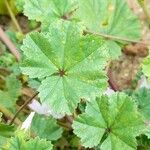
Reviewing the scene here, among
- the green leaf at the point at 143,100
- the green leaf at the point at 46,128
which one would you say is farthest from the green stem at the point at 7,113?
the green leaf at the point at 143,100

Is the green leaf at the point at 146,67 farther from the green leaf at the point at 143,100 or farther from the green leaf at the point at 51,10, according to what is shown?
the green leaf at the point at 51,10

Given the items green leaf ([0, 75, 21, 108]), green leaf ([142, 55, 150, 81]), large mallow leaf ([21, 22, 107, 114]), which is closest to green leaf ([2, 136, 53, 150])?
large mallow leaf ([21, 22, 107, 114])

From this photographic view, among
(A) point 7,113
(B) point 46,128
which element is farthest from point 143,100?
(A) point 7,113

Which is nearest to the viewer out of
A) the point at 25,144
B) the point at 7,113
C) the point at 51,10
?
the point at 25,144

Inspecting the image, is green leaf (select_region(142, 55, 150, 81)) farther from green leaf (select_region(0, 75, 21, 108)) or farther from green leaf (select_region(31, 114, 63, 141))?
green leaf (select_region(0, 75, 21, 108))

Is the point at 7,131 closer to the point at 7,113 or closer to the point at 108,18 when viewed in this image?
the point at 7,113

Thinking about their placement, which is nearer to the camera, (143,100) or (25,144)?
(25,144)
